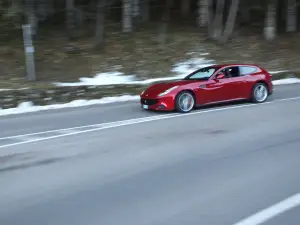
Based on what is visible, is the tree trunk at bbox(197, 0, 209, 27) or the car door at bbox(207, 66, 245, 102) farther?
the tree trunk at bbox(197, 0, 209, 27)

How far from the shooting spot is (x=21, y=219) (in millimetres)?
→ 5117

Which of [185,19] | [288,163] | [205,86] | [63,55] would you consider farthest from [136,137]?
[185,19]

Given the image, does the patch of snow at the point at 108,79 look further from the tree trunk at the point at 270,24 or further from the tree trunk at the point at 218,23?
the tree trunk at the point at 270,24

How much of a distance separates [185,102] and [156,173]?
6.30m

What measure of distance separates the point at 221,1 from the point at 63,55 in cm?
1044

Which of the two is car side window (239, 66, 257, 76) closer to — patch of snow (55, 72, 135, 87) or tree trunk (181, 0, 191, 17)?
patch of snow (55, 72, 135, 87)

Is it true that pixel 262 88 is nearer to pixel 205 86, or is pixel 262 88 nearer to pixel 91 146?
pixel 205 86

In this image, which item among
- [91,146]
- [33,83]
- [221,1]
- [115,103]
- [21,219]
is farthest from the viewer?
[221,1]

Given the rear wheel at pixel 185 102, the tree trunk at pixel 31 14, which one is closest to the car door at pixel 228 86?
the rear wheel at pixel 185 102

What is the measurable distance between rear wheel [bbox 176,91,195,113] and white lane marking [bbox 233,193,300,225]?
7.20 meters

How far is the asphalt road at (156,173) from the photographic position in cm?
521

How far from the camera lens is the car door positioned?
1345 centimetres

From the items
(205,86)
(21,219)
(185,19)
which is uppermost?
(185,19)

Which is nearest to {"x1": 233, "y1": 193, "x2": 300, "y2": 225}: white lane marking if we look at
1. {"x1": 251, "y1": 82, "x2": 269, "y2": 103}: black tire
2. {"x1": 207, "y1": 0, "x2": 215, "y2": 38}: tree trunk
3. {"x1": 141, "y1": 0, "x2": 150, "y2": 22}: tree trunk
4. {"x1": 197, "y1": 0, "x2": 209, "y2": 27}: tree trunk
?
{"x1": 251, "y1": 82, "x2": 269, "y2": 103}: black tire
